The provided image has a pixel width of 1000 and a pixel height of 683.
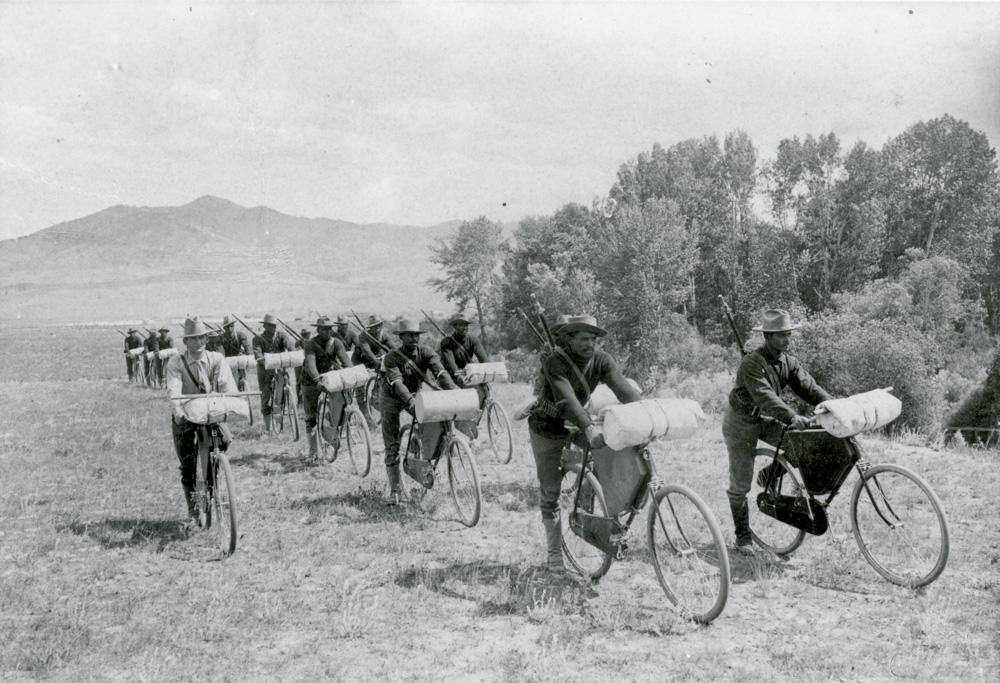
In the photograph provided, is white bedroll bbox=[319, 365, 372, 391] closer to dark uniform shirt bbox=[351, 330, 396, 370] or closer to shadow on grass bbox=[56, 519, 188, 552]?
dark uniform shirt bbox=[351, 330, 396, 370]

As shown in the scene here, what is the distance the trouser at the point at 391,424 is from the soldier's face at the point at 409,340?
0.57 m

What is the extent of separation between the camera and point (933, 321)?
42.7m

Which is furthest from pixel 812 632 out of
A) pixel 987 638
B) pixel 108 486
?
pixel 108 486

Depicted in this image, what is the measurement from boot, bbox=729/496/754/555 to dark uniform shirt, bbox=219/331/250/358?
1300cm

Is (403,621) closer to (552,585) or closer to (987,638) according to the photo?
(552,585)

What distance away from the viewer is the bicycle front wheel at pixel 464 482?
7.59 meters

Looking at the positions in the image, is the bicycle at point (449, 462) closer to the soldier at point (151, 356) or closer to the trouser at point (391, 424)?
the trouser at point (391, 424)

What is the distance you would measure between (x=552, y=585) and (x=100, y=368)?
35367 millimetres

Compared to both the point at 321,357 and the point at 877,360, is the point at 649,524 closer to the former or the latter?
the point at 321,357

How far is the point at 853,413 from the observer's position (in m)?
5.59

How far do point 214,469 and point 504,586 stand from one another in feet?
10.8

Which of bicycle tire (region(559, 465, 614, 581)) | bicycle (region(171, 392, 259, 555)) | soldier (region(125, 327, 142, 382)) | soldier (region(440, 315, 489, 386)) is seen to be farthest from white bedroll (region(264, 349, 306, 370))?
soldier (region(125, 327, 142, 382))

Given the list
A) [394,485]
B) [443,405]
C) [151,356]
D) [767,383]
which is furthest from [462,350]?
[151,356]

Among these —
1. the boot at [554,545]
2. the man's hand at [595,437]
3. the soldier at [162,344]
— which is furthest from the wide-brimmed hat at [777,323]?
the soldier at [162,344]
